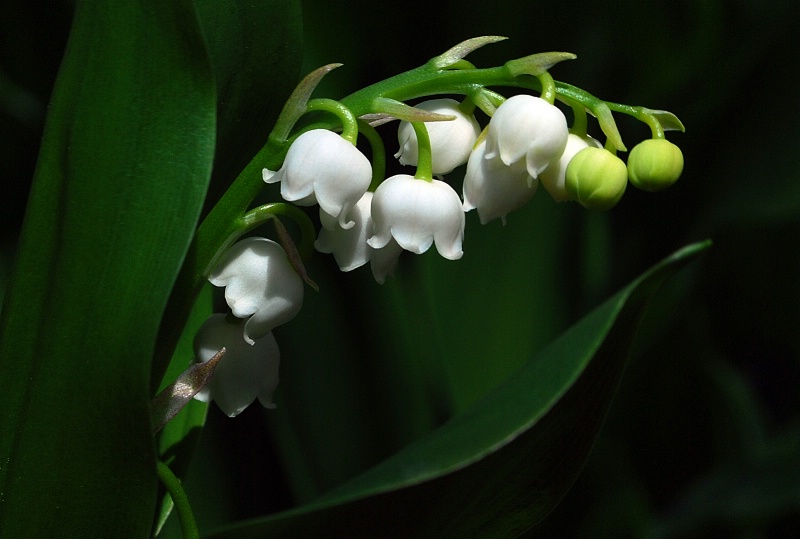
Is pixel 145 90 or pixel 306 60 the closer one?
pixel 145 90

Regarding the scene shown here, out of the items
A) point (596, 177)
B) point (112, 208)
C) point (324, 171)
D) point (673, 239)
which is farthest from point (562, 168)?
point (673, 239)

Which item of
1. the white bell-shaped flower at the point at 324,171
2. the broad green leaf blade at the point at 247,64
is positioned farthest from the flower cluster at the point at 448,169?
the broad green leaf blade at the point at 247,64

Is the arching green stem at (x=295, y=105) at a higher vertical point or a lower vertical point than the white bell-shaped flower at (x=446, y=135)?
higher

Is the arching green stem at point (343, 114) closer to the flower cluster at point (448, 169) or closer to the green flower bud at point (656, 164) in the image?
the flower cluster at point (448, 169)

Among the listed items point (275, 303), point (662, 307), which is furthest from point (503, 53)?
point (275, 303)

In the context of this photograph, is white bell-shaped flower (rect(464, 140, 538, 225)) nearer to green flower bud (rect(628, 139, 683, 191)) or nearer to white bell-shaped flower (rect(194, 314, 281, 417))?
green flower bud (rect(628, 139, 683, 191))

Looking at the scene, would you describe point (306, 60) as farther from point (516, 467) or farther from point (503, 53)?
point (516, 467)
